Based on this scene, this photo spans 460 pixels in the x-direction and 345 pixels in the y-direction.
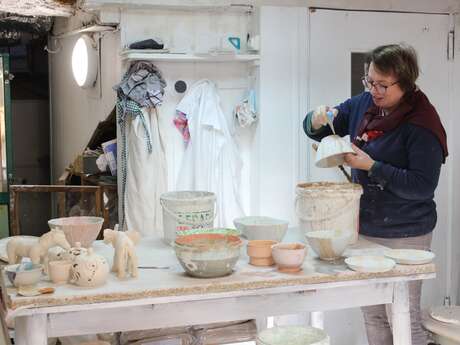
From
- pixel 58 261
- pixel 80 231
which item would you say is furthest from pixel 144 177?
pixel 58 261

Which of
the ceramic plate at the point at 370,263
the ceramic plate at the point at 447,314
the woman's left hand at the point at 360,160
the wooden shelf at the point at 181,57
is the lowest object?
the ceramic plate at the point at 447,314

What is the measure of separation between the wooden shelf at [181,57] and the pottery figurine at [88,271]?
1541mm

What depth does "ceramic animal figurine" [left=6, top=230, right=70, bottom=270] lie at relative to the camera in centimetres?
221

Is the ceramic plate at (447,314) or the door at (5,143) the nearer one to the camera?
the ceramic plate at (447,314)

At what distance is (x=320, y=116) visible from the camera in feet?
9.61

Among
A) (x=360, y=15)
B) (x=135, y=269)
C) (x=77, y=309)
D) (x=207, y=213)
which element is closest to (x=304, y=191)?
(x=207, y=213)

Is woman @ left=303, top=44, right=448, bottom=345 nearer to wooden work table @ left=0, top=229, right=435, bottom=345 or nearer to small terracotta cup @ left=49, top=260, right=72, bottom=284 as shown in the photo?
wooden work table @ left=0, top=229, right=435, bottom=345

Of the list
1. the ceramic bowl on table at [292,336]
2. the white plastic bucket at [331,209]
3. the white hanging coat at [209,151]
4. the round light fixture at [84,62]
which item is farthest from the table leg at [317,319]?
the round light fixture at [84,62]

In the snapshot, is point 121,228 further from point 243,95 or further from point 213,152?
point 243,95

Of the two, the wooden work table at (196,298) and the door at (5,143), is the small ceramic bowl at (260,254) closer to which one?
the wooden work table at (196,298)

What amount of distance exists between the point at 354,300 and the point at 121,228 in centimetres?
174

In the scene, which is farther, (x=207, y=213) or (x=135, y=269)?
(x=207, y=213)

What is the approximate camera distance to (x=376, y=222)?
281cm

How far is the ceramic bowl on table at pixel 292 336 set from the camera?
8.27 ft
